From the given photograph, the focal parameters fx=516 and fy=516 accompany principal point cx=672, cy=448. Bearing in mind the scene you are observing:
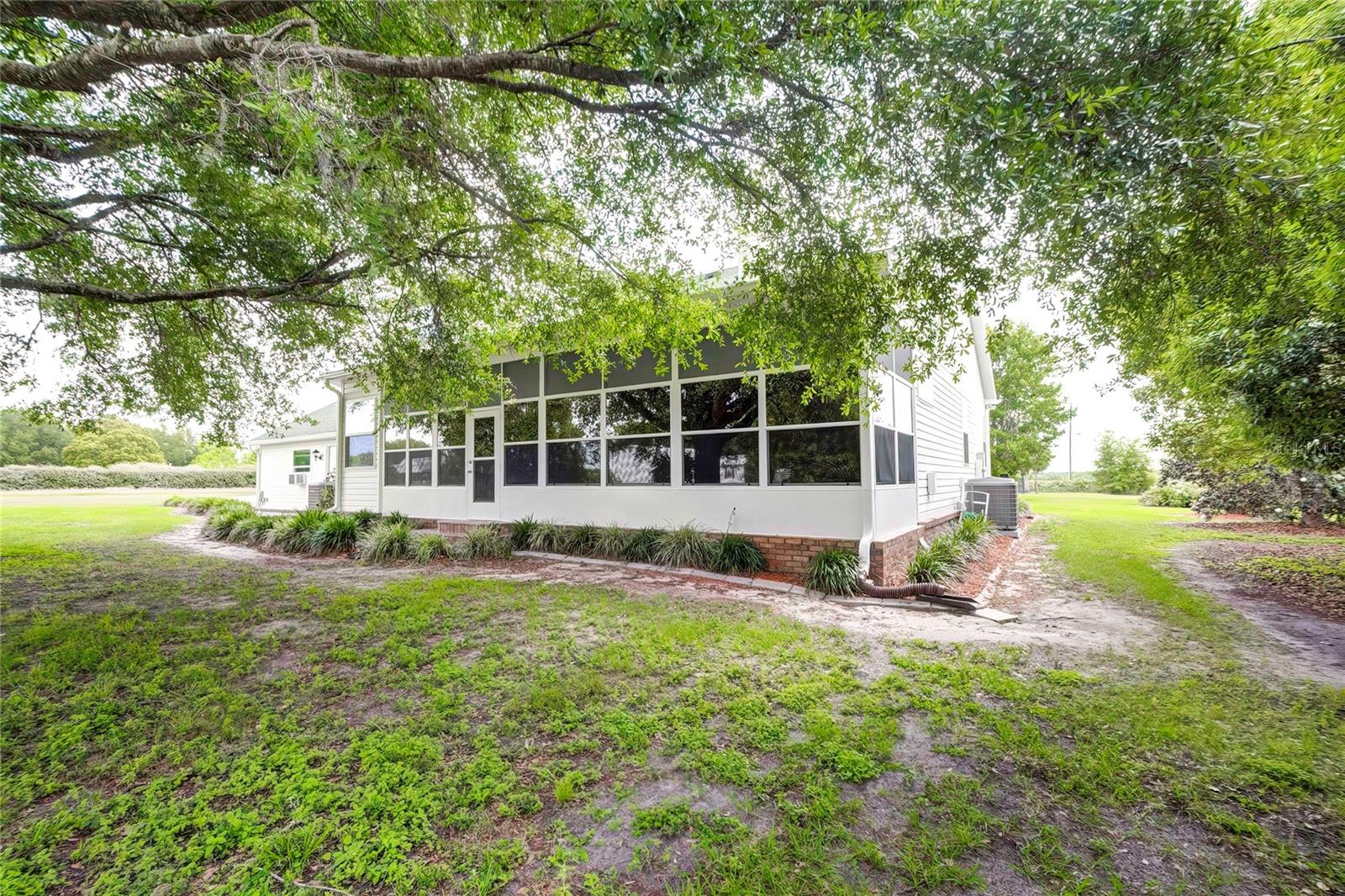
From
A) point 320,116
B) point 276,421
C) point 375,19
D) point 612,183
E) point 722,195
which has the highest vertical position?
point 375,19

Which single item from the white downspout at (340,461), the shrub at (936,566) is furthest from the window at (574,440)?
the white downspout at (340,461)

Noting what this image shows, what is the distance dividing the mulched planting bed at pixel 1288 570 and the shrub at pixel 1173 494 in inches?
525

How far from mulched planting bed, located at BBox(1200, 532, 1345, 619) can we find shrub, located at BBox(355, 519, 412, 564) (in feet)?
41.1

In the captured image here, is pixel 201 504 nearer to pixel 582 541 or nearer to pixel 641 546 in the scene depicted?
pixel 582 541

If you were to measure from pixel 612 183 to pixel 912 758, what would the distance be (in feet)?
19.3

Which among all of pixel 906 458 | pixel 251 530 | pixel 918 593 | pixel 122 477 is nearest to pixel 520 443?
pixel 251 530

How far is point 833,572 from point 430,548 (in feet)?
22.3

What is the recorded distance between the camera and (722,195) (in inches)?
212

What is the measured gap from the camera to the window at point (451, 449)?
38.0ft

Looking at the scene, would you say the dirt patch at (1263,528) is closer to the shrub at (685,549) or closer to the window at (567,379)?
the shrub at (685,549)

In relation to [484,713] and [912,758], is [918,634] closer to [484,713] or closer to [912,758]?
[912,758]

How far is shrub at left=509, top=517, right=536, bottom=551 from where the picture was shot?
9578 millimetres

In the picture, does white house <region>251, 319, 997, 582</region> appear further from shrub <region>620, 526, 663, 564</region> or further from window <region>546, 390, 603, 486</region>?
shrub <region>620, 526, 663, 564</region>

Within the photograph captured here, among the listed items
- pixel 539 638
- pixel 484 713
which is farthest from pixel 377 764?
pixel 539 638
